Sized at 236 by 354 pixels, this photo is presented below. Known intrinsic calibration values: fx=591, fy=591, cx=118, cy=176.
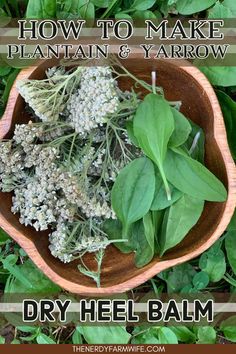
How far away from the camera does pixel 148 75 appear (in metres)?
0.77

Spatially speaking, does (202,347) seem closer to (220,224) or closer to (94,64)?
(220,224)

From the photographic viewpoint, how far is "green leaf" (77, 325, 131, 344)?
82 cm

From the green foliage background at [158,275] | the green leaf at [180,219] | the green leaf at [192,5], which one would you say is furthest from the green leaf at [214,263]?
the green leaf at [192,5]

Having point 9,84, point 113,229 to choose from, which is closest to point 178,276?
point 113,229

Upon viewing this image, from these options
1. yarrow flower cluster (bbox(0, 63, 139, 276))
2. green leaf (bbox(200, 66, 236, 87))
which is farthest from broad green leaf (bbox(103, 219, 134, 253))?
green leaf (bbox(200, 66, 236, 87))

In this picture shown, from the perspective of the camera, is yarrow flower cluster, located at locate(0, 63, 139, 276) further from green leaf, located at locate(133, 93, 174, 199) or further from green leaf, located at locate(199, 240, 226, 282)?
green leaf, located at locate(199, 240, 226, 282)

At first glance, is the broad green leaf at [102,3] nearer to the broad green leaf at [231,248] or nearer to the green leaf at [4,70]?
the green leaf at [4,70]

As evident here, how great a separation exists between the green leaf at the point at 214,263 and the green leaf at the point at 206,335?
75 millimetres

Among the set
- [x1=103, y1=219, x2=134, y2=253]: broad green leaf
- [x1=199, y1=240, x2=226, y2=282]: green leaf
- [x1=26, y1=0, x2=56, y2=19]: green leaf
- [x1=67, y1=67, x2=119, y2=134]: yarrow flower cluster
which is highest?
[x1=26, y1=0, x2=56, y2=19]: green leaf

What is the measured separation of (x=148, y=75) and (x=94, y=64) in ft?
0.26

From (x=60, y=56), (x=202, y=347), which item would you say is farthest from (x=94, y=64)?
(x=202, y=347)

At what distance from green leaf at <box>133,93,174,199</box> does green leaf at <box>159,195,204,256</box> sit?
39 mm

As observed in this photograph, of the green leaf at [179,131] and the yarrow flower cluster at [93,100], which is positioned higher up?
the yarrow flower cluster at [93,100]

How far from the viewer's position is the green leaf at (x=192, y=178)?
70 centimetres
